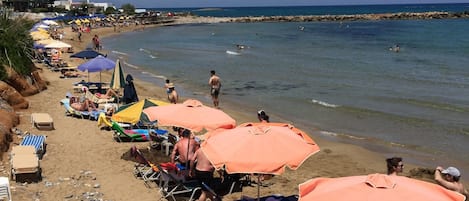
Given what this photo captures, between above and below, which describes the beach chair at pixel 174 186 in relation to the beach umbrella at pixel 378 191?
below

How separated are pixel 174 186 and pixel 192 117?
1.29 m

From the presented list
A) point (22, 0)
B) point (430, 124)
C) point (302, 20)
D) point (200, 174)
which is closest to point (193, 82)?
point (430, 124)

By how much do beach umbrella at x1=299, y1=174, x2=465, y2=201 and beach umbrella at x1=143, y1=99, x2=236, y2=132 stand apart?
3636 mm

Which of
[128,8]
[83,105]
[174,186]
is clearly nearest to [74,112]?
[83,105]

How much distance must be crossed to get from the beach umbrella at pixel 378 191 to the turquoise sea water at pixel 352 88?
7.62 metres

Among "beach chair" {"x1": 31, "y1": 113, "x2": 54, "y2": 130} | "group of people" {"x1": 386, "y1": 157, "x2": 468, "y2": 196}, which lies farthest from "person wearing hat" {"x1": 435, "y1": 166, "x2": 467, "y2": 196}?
"beach chair" {"x1": 31, "y1": 113, "x2": 54, "y2": 130}

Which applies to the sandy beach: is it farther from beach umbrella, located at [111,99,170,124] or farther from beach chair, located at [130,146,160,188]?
beach umbrella, located at [111,99,170,124]

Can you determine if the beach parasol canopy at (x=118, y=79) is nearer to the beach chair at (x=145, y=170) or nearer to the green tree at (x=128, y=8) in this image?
the beach chair at (x=145, y=170)

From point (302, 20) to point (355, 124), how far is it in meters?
94.7

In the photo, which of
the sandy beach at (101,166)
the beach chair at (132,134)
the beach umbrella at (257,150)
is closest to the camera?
the beach umbrella at (257,150)

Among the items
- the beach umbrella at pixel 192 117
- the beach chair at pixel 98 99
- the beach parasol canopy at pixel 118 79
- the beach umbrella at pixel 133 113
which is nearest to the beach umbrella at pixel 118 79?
the beach parasol canopy at pixel 118 79

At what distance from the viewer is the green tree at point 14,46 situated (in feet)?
54.4

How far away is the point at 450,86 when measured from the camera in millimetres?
22984

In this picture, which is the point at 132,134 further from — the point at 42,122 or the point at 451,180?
the point at 451,180
